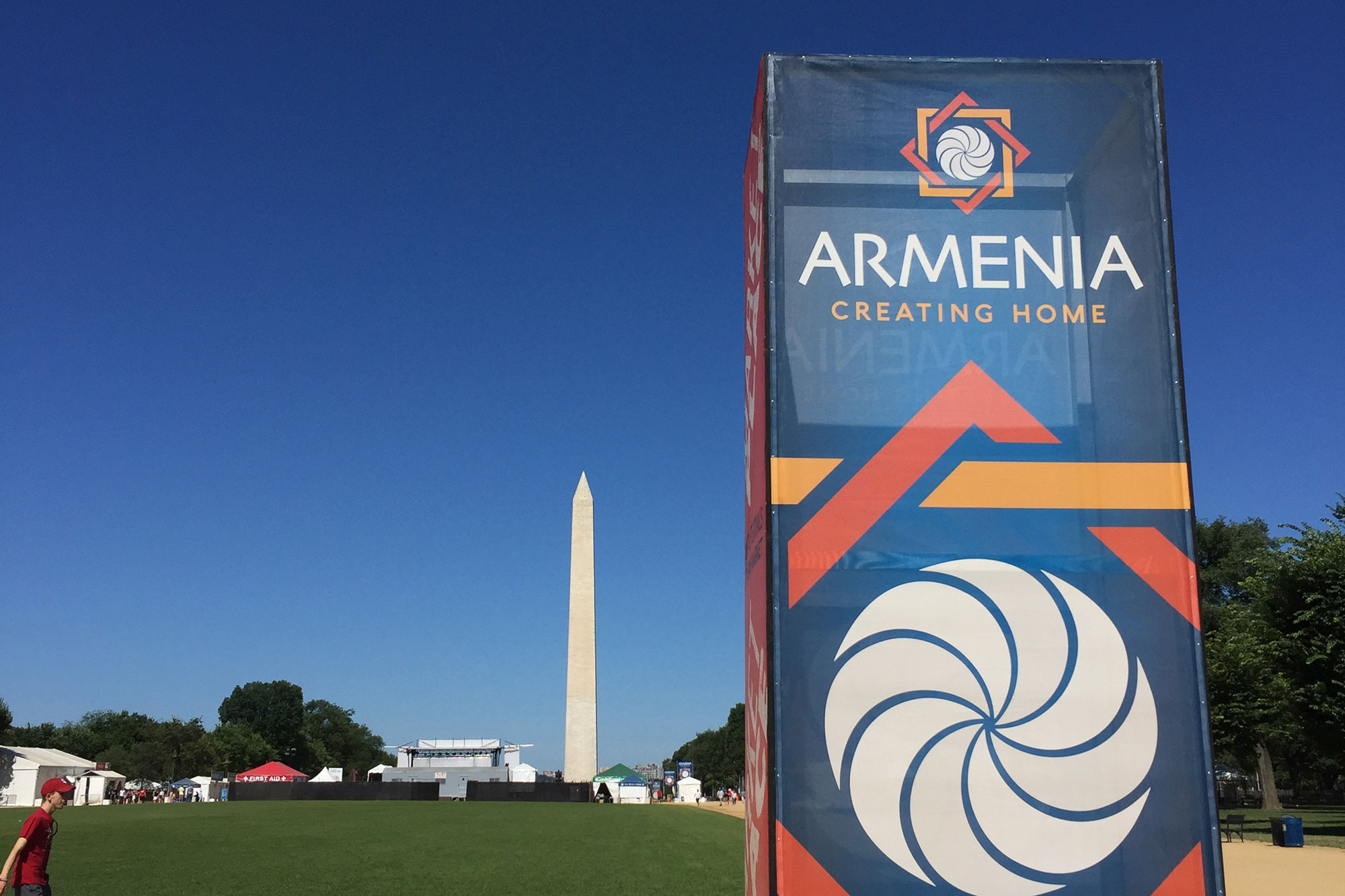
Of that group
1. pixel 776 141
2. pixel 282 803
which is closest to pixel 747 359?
pixel 776 141

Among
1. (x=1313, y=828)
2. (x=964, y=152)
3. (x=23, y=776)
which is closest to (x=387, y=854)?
(x=964, y=152)

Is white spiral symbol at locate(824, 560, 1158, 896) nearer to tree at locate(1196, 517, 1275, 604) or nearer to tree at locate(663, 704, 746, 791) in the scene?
tree at locate(1196, 517, 1275, 604)

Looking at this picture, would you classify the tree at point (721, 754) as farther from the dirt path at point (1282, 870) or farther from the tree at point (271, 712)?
the dirt path at point (1282, 870)

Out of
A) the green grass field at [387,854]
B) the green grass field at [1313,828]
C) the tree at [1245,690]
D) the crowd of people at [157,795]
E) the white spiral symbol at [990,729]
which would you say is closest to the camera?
the white spiral symbol at [990,729]

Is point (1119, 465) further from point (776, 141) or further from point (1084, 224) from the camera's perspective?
point (776, 141)

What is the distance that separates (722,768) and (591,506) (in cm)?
9797

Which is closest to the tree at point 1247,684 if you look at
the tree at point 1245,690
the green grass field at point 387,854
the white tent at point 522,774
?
the tree at point 1245,690

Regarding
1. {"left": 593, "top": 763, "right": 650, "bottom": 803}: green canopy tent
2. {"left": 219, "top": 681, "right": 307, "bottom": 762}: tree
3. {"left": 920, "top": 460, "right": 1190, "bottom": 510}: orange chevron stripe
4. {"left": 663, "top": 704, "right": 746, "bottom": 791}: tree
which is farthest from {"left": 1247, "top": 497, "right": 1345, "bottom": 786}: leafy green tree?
{"left": 219, "top": 681, "right": 307, "bottom": 762}: tree

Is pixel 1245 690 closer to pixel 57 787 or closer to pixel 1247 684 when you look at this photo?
pixel 1247 684

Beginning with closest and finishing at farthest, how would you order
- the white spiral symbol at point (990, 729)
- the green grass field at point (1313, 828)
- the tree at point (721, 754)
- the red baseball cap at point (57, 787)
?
the white spiral symbol at point (990, 729)
the red baseball cap at point (57, 787)
the green grass field at point (1313, 828)
the tree at point (721, 754)

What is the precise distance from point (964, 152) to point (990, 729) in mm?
3937

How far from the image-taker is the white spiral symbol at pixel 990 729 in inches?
256

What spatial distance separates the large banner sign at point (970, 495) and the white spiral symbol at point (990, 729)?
0.05ft

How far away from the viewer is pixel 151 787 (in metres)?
76.6
